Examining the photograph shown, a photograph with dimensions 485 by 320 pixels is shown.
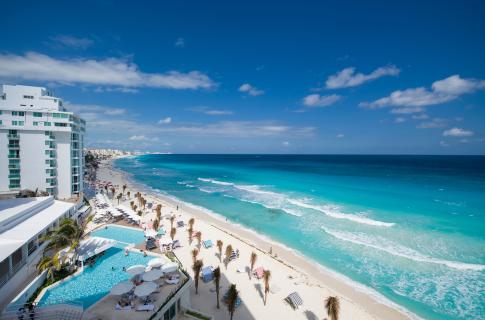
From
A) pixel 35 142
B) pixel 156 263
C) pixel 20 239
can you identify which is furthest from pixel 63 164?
pixel 156 263

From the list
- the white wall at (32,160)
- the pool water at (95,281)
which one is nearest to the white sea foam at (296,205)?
the pool water at (95,281)

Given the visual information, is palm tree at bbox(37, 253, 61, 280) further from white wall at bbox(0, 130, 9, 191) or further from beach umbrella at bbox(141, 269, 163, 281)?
white wall at bbox(0, 130, 9, 191)

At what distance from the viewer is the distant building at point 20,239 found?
635 inches

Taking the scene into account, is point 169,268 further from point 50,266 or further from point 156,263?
point 50,266

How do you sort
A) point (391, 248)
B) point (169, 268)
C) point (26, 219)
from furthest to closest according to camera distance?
1. point (391, 248)
2. point (26, 219)
3. point (169, 268)

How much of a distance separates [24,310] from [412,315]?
85.2ft

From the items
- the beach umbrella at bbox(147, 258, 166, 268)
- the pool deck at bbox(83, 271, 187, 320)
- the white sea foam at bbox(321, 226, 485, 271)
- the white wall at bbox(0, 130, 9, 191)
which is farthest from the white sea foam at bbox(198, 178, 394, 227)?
the white wall at bbox(0, 130, 9, 191)

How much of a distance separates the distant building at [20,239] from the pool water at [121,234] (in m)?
4.58

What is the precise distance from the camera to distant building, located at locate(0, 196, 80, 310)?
53.0ft

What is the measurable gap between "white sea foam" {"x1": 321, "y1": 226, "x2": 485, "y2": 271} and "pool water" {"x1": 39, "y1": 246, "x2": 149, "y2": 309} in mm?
27234

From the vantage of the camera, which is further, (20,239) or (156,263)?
(20,239)

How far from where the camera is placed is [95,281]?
1675cm

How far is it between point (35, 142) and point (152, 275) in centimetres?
3495

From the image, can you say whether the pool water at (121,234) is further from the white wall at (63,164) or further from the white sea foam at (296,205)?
the white sea foam at (296,205)
